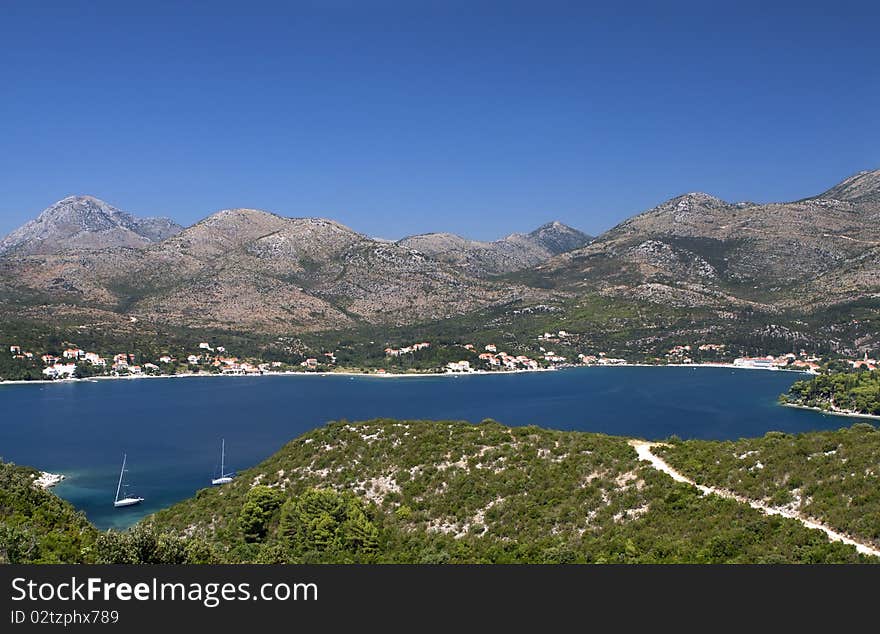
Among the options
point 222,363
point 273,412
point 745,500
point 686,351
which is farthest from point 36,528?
point 686,351

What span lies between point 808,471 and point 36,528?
25059 millimetres

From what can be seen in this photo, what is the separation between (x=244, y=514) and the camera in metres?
28.4

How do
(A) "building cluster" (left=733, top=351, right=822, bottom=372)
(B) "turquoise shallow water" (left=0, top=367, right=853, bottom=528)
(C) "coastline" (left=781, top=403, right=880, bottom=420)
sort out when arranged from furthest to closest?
(A) "building cluster" (left=733, top=351, right=822, bottom=372), (C) "coastline" (left=781, top=403, right=880, bottom=420), (B) "turquoise shallow water" (left=0, top=367, right=853, bottom=528)

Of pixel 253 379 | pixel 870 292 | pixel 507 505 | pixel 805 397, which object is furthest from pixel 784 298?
pixel 507 505

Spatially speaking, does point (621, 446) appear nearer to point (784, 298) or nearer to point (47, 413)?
point (47, 413)

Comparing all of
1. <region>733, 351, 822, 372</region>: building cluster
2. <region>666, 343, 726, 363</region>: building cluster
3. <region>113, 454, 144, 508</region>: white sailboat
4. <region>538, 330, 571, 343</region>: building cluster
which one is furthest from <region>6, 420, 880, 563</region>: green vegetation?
<region>538, 330, 571, 343</region>: building cluster

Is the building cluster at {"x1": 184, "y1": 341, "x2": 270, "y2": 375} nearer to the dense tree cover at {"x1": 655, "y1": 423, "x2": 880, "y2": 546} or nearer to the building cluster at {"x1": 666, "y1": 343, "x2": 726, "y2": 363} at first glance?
the building cluster at {"x1": 666, "y1": 343, "x2": 726, "y2": 363}

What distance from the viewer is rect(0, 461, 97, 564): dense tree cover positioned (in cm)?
1908

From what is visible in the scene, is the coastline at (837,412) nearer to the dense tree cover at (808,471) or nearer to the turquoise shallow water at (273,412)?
the turquoise shallow water at (273,412)

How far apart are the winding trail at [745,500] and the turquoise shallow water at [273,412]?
113 feet

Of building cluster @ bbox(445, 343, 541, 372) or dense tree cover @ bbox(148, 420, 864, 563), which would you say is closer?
dense tree cover @ bbox(148, 420, 864, 563)

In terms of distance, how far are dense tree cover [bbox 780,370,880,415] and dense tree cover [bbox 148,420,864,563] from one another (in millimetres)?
74928

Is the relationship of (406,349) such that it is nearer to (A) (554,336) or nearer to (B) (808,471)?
(A) (554,336)

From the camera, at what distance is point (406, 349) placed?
520ft
